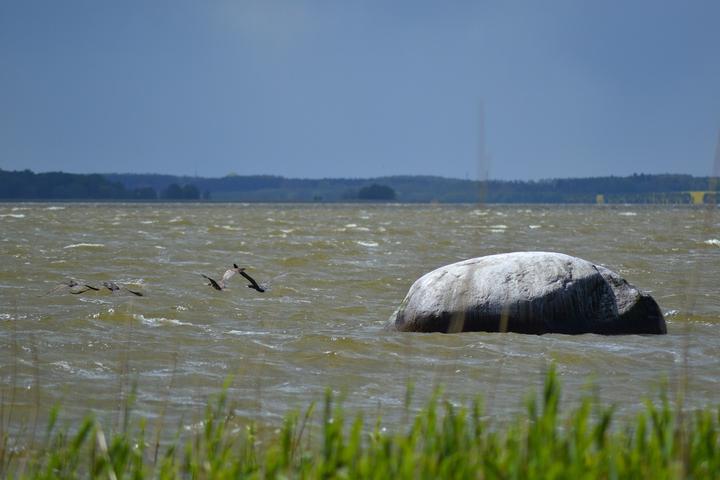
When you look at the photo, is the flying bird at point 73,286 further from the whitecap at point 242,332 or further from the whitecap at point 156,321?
the whitecap at point 242,332

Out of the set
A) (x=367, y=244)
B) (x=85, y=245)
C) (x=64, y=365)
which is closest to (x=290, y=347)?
(x=64, y=365)

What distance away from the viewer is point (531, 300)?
9625 mm

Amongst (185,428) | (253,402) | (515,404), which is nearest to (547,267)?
(515,404)

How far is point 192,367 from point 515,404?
2571mm

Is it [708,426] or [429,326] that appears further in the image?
[429,326]

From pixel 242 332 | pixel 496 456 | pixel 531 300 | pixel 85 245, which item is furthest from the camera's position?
pixel 85 245

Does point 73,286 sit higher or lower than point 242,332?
higher

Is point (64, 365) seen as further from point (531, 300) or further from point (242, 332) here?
point (531, 300)

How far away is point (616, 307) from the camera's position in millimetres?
9859

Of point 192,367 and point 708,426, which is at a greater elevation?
point 708,426

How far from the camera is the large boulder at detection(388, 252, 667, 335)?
961 cm

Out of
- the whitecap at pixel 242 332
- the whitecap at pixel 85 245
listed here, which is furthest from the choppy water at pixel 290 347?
the whitecap at pixel 85 245

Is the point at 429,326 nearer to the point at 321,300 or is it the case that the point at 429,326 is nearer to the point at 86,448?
the point at 321,300

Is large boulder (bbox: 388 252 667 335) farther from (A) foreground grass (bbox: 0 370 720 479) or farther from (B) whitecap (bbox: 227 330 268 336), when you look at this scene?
(A) foreground grass (bbox: 0 370 720 479)
